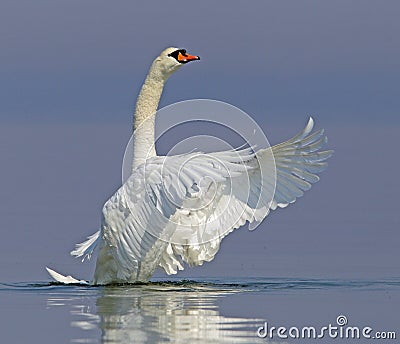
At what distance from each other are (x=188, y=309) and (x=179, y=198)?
141cm

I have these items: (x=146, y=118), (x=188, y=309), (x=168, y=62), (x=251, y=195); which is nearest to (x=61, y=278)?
(x=146, y=118)

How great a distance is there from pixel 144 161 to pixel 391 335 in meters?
5.33

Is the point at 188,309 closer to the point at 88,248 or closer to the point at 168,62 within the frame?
the point at 88,248

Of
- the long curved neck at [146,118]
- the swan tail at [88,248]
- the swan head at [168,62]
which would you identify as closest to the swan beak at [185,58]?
the swan head at [168,62]

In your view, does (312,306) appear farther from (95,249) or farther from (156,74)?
(156,74)

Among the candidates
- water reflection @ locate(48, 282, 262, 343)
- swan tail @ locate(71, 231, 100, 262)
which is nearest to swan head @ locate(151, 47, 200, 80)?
swan tail @ locate(71, 231, 100, 262)

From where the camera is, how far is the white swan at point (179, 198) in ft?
55.1

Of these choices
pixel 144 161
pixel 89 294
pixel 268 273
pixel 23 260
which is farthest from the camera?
pixel 23 260

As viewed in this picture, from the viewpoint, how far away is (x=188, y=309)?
621 inches

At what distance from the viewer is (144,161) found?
1862 centimetres

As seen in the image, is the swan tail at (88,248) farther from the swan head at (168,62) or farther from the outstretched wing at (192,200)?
the swan head at (168,62)

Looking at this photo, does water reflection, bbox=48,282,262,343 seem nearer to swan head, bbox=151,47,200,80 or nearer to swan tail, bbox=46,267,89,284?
swan tail, bbox=46,267,89,284

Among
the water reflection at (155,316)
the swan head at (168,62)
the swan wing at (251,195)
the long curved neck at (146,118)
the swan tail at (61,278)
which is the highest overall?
the swan head at (168,62)

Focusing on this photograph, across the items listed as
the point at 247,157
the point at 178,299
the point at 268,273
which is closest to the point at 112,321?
the point at 178,299
